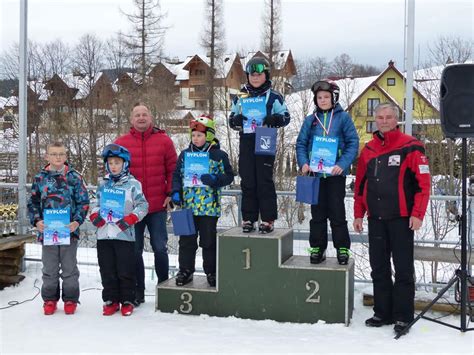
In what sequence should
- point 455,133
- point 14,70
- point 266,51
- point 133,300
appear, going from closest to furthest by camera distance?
point 455,133
point 133,300
point 14,70
point 266,51

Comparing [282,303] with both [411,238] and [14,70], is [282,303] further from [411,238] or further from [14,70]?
[14,70]

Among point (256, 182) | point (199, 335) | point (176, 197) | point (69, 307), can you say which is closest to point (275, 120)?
point (256, 182)

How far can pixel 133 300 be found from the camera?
4.93 m

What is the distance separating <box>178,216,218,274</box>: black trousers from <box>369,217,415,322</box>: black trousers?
4.46 ft

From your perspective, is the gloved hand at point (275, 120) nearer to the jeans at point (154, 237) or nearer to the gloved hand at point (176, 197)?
the gloved hand at point (176, 197)

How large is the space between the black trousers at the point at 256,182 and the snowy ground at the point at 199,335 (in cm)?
94

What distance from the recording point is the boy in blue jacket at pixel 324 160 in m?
4.55

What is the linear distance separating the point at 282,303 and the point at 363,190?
3.80 ft

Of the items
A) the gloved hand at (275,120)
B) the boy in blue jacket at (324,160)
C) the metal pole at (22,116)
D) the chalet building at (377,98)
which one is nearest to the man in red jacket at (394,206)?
the boy in blue jacket at (324,160)

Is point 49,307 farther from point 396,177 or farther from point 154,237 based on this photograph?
point 396,177

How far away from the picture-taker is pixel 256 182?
4.81m

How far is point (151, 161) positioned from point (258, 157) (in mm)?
987

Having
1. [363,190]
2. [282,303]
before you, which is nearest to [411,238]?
[363,190]

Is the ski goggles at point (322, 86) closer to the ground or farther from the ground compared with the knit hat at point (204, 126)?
farther from the ground
